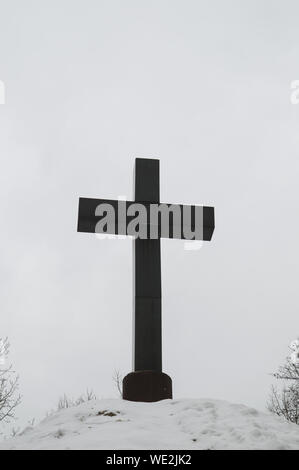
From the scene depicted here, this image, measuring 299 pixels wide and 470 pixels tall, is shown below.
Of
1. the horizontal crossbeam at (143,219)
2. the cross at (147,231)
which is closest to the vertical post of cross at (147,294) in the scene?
the cross at (147,231)

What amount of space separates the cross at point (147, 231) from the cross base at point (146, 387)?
1 centimetres

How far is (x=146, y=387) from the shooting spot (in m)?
7.17

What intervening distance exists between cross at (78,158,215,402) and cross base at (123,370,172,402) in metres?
0.01

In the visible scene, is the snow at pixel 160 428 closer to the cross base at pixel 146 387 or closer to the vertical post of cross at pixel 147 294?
the cross base at pixel 146 387

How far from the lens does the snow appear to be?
4.85 meters

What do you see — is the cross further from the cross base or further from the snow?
the snow

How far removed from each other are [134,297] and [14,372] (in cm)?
1583

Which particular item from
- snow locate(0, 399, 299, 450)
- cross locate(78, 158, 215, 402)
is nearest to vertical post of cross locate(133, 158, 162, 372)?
cross locate(78, 158, 215, 402)

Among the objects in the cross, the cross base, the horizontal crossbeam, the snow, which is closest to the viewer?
the snow

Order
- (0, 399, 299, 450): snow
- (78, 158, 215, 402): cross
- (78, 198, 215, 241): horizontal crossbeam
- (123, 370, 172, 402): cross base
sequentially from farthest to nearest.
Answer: (78, 198, 215, 241): horizontal crossbeam
(78, 158, 215, 402): cross
(123, 370, 172, 402): cross base
(0, 399, 299, 450): snow

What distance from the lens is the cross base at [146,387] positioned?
280 inches

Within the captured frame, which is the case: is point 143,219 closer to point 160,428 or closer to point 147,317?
point 147,317
